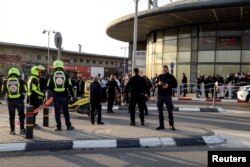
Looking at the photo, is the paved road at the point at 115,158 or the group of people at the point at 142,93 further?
the group of people at the point at 142,93

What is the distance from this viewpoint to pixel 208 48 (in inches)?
1220

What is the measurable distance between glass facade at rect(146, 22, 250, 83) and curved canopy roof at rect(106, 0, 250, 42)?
2.20ft

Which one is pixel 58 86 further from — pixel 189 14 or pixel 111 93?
pixel 189 14

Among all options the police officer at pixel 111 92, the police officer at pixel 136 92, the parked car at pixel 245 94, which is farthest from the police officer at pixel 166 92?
the parked car at pixel 245 94

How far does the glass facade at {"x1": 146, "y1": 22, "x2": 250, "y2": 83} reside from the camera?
29862 millimetres

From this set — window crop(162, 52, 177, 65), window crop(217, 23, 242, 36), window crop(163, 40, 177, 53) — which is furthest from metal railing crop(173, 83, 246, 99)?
window crop(163, 40, 177, 53)

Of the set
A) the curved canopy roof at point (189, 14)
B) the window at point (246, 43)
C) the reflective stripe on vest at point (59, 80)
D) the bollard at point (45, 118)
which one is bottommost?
the bollard at point (45, 118)

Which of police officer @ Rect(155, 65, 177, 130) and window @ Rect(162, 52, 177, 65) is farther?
window @ Rect(162, 52, 177, 65)

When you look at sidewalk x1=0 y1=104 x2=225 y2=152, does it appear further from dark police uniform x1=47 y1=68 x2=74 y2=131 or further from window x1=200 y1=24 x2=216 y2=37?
window x1=200 y1=24 x2=216 y2=37

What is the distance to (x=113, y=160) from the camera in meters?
7.59

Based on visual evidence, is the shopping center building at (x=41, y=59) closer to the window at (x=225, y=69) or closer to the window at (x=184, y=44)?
the window at (x=184, y=44)

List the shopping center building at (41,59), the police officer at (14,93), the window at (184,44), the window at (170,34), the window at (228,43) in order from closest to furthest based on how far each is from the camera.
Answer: the police officer at (14,93)
the window at (228,43)
the window at (184,44)
the window at (170,34)
the shopping center building at (41,59)

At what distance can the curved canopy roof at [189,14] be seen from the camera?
25.7 metres

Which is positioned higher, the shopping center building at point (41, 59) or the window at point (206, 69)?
the shopping center building at point (41, 59)
